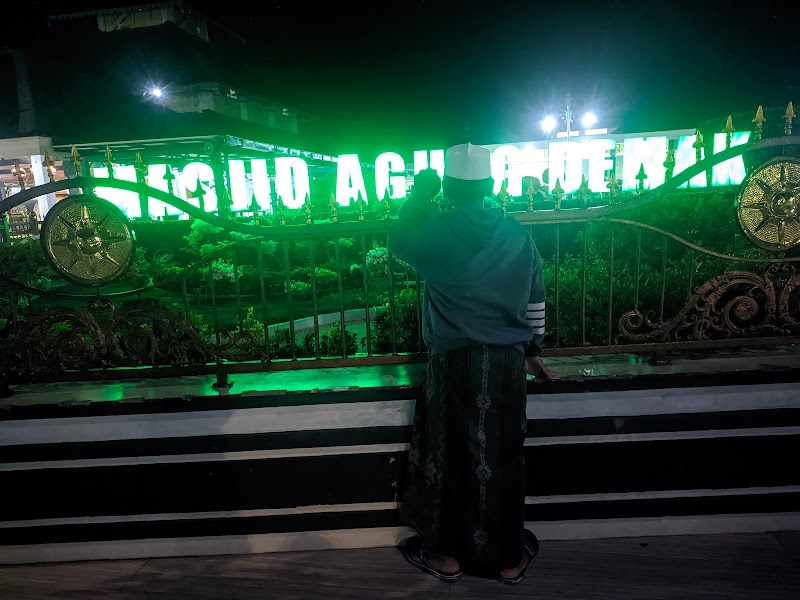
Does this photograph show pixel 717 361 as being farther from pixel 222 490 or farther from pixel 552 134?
pixel 552 134

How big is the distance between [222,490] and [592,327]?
9.44ft

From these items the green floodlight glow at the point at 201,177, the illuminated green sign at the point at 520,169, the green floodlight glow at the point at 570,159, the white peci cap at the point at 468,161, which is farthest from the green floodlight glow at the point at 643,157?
the white peci cap at the point at 468,161

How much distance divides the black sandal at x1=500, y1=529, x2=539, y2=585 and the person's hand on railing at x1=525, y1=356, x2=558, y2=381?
851 millimetres

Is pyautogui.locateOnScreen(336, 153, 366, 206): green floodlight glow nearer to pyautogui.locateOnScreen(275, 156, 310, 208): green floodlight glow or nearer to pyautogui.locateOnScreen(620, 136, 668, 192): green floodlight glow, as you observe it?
pyautogui.locateOnScreen(275, 156, 310, 208): green floodlight glow

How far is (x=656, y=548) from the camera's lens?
119 inches

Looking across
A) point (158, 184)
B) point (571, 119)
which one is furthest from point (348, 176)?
point (571, 119)

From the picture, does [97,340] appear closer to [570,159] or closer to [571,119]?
[570,159]

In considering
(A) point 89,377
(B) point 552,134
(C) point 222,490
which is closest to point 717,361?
(C) point 222,490

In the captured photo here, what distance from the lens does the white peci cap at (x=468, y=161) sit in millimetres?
2449

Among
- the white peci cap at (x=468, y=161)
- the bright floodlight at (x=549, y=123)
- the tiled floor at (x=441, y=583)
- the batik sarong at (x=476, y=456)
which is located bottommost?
the tiled floor at (x=441, y=583)

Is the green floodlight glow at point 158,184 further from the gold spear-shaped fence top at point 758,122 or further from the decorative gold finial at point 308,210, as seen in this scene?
the gold spear-shaped fence top at point 758,122

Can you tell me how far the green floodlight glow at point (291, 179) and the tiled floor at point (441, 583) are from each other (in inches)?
379

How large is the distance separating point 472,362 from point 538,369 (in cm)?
62

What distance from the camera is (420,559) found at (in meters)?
2.97
